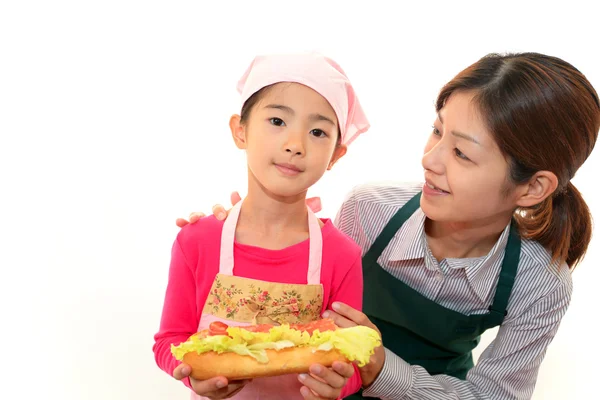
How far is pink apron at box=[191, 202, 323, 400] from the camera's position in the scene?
1929 millimetres

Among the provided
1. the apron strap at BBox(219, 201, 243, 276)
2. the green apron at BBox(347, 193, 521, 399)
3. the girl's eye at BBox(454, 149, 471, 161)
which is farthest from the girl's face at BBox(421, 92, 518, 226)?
the apron strap at BBox(219, 201, 243, 276)

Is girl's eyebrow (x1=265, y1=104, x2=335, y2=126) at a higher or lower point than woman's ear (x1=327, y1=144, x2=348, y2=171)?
higher

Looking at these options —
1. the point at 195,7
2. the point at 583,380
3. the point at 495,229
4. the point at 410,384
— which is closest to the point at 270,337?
the point at 410,384

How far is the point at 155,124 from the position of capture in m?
3.10

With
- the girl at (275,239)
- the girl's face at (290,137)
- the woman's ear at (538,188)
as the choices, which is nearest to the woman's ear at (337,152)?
the girl at (275,239)

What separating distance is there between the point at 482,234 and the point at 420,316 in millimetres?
350

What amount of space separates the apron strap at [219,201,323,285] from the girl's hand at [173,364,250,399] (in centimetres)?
30

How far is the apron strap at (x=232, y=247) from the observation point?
6.44 feet

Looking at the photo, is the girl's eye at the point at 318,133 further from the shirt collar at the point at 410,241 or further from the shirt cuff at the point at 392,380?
the shirt cuff at the point at 392,380

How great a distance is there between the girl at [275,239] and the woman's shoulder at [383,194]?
52 centimetres

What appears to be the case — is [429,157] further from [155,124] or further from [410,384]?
[155,124]

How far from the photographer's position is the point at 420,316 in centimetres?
249

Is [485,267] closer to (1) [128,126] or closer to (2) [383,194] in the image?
(2) [383,194]

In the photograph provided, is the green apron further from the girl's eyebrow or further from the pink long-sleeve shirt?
the girl's eyebrow
